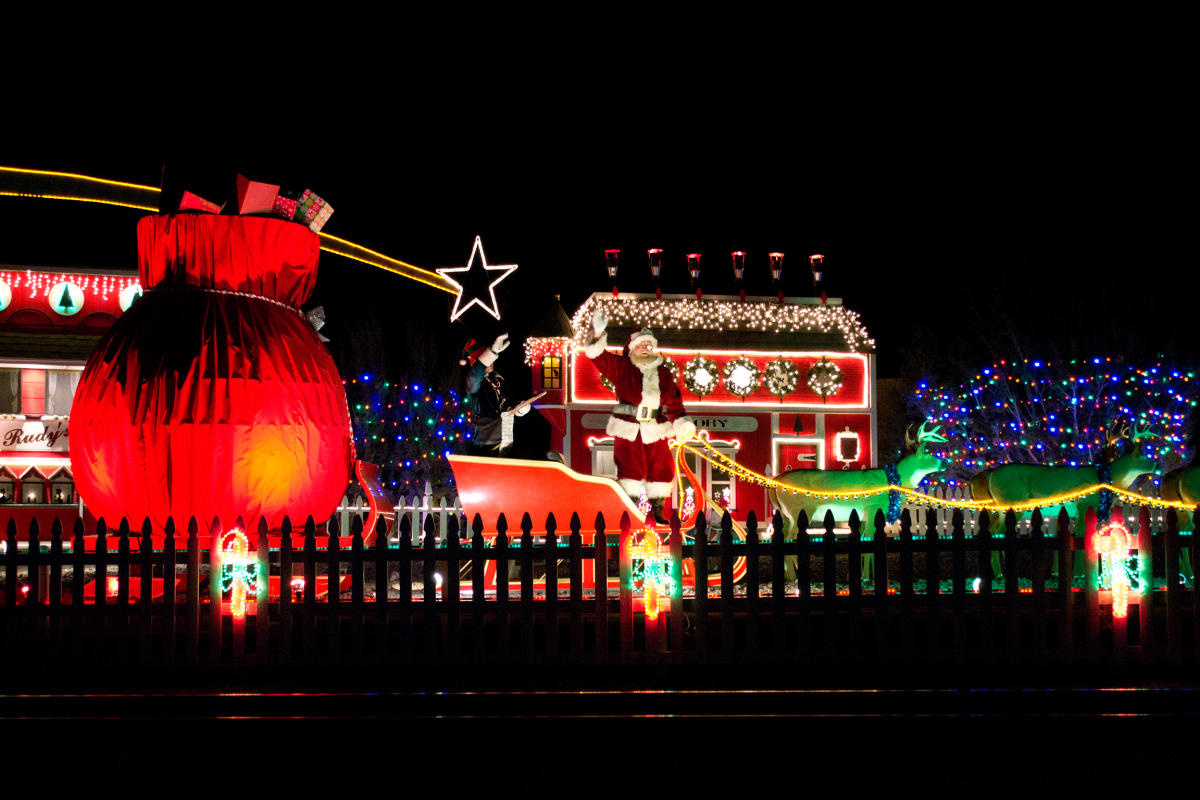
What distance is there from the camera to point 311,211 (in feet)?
37.7

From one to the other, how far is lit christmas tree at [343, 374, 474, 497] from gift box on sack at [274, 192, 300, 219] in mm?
28774

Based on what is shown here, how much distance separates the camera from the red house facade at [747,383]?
30000mm

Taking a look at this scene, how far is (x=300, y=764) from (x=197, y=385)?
5026 millimetres

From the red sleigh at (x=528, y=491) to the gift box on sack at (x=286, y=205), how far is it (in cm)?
286

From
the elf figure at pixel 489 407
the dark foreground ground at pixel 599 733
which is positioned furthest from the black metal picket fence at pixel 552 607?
the elf figure at pixel 489 407

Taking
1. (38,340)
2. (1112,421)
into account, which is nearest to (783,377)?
(1112,421)

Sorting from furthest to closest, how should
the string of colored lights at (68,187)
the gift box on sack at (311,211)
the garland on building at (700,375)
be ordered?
the garland on building at (700,375) < the string of colored lights at (68,187) < the gift box on sack at (311,211)

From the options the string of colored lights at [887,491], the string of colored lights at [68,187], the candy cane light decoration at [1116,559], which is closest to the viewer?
the candy cane light decoration at [1116,559]

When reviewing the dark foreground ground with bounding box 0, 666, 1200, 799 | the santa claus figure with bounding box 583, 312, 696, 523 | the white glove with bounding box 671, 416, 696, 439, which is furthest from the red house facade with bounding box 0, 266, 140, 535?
the dark foreground ground with bounding box 0, 666, 1200, 799

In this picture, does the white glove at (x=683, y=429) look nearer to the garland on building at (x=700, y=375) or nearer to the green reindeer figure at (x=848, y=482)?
the green reindeer figure at (x=848, y=482)

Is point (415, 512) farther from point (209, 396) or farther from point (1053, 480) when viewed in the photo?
point (1053, 480)

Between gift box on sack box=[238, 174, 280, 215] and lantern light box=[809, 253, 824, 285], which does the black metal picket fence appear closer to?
gift box on sack box=[238, 174, 280, 215]

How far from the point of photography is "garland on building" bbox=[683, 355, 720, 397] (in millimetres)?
30469

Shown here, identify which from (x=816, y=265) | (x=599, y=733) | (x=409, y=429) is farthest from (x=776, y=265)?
(x=599, y=733)
